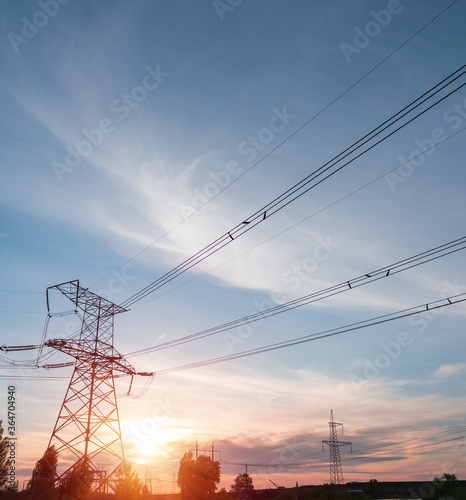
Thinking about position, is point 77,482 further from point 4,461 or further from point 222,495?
point 222,495

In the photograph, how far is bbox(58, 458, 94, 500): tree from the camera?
4256cm

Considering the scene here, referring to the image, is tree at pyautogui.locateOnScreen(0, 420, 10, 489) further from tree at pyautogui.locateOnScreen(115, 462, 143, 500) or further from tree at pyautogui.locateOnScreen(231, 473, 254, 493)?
tree at pyautogui.locateOnScreen(231, 473, 254, 493)

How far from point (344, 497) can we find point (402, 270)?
87.4 meters

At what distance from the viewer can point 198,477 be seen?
11681 cm

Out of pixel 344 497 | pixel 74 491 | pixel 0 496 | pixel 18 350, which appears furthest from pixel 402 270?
pixel 344 497

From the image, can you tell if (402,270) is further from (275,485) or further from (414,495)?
(275,485)

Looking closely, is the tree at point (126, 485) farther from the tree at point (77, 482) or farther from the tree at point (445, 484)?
the tree at point (445, 484)

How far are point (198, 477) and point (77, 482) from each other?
273 feet

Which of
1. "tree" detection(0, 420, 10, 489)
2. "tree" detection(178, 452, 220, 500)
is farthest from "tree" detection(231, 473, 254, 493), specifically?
"tree" detection(0, 420, 10, 489)

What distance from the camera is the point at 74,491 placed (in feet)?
141

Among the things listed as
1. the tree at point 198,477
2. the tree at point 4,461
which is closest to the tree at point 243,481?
the tree at point 198,477

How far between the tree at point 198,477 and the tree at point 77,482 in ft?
264

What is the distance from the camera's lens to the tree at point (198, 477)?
4505 inches

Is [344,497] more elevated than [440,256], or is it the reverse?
[440,256]
